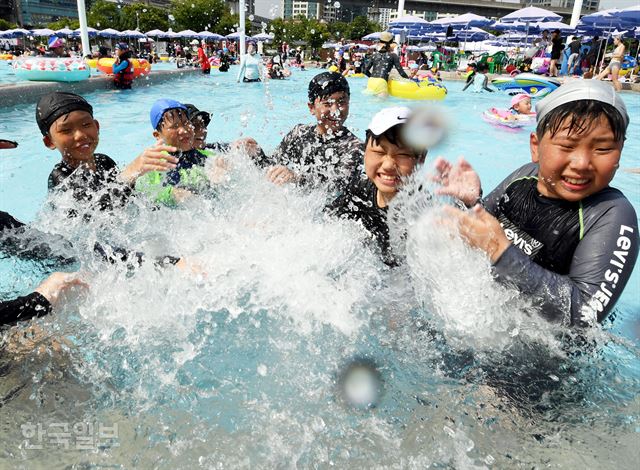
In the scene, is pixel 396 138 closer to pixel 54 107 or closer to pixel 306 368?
pixel 306 368

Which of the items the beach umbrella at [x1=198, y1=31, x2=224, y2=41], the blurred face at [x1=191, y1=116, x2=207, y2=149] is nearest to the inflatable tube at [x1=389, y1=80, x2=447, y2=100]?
the blurred face at [x1=191, y1=116, x2=207, y2=149]

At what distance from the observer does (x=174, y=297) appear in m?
2.63

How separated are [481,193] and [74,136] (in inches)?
105

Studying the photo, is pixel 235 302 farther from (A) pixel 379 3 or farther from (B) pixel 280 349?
(A) pixel 379 3

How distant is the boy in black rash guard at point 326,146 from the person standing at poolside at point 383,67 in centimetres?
860

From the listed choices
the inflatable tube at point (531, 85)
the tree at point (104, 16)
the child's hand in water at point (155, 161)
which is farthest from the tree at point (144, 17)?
the child's hand in water at point (155, 161)

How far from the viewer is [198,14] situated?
67188 mm

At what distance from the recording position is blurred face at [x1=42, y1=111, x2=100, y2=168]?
306 cm

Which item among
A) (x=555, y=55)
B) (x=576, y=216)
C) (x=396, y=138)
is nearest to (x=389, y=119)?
(x=396, y=138)

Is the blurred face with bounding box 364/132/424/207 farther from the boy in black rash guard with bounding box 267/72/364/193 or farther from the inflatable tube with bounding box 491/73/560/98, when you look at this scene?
the inflatable tube with bounding box 491/73/560/98

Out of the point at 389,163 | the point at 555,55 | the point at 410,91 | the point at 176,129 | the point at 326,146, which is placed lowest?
the point at 410,91

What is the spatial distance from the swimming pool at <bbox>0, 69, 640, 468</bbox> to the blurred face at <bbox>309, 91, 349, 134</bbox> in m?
1.17

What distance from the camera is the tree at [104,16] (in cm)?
6538

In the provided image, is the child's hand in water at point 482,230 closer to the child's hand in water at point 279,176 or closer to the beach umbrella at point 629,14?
the child's hand in water at point 279,176
